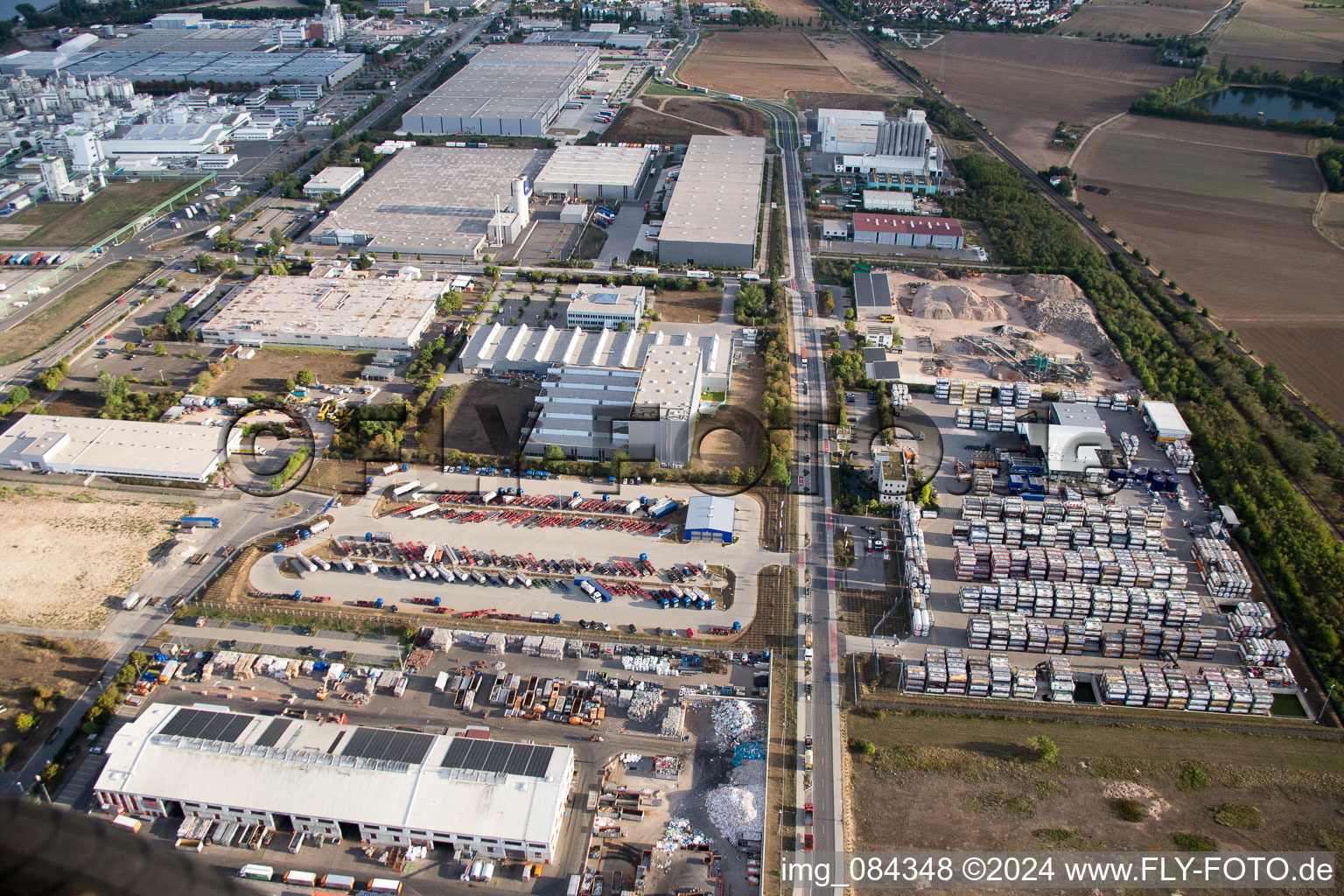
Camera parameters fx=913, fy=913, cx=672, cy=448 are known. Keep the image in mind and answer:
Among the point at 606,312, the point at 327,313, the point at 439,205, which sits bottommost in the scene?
the point at 327,313

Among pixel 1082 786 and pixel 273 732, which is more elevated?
pixel 1082 786

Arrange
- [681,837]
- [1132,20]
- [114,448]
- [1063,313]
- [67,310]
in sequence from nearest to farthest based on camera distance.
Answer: [681,837], [114,448], [1063,313], [67,310], [1132,20]

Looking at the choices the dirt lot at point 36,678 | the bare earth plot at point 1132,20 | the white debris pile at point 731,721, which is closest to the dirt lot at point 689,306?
the white debris pile at point 731,721

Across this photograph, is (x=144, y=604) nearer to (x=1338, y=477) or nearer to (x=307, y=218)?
(x=307, y=218)

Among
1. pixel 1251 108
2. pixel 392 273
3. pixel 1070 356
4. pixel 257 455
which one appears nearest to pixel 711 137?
pixel 392 273

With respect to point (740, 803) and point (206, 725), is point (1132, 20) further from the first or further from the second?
point (206, 725)

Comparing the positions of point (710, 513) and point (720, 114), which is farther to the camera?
point (720, 114)

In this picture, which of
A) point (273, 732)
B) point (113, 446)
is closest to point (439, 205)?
point (113, 446)
